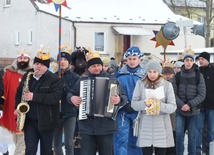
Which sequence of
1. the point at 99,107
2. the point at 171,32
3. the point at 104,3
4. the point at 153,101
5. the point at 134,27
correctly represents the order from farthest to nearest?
1. the point at 104,3
2. the point at 134,27
3. the point at 171,32
4. the point at 153,101
5. the point at 99,107

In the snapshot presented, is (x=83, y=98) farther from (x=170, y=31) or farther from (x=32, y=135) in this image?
(x=170, y=31)

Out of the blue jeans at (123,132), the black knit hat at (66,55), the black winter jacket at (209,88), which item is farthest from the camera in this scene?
the black winter jacket at (209,88)

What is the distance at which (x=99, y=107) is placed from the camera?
731cm

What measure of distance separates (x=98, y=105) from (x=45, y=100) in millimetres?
817

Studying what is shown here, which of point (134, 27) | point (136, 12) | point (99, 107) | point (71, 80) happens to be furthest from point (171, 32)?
point (136, 12)

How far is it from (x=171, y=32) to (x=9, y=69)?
650 cm

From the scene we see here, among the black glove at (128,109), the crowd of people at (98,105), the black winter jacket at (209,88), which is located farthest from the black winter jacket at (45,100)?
the black winter jacket at (209,88)

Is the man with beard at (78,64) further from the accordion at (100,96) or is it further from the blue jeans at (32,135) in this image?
the accordion at (100,96)

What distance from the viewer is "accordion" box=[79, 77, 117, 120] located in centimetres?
729

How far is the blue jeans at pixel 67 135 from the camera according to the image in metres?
8.84

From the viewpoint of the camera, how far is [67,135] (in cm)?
889

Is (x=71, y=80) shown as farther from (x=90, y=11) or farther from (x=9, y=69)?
(x=90, y=11)

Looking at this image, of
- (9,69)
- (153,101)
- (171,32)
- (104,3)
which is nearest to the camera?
(153,101)

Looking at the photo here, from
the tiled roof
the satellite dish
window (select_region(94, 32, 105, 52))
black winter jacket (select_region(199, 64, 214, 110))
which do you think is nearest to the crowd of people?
black winter jacket (select_region(199, 64, 214, 110))
